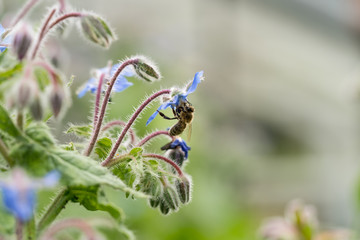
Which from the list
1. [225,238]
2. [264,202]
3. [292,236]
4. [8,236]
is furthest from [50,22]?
[264,202]

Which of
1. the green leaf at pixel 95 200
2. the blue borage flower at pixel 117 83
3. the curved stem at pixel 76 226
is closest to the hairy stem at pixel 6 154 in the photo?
the green leaf at pixel 95 200

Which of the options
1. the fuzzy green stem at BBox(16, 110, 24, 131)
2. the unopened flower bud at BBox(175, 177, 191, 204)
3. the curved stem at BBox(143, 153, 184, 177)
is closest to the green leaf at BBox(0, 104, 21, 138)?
the fuzzy green stem at BBox(16, 110, 24, 131)

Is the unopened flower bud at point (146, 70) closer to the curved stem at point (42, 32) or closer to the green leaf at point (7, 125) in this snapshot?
the curved stem at point (42, 32)

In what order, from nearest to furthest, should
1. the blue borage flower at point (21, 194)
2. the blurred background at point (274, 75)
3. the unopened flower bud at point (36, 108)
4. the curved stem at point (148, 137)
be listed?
the blue borage flower at point (21, 194) < the unopened flower bud at point (36, 108) < the curved stem at point (148, 137) < the blurred background at point (274, 75)

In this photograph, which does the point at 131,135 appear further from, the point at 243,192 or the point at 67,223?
the point at 243,192

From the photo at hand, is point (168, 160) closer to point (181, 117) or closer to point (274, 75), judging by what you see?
point (181, 117)

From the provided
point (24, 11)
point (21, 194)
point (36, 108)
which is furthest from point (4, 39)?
point (21, 194)
